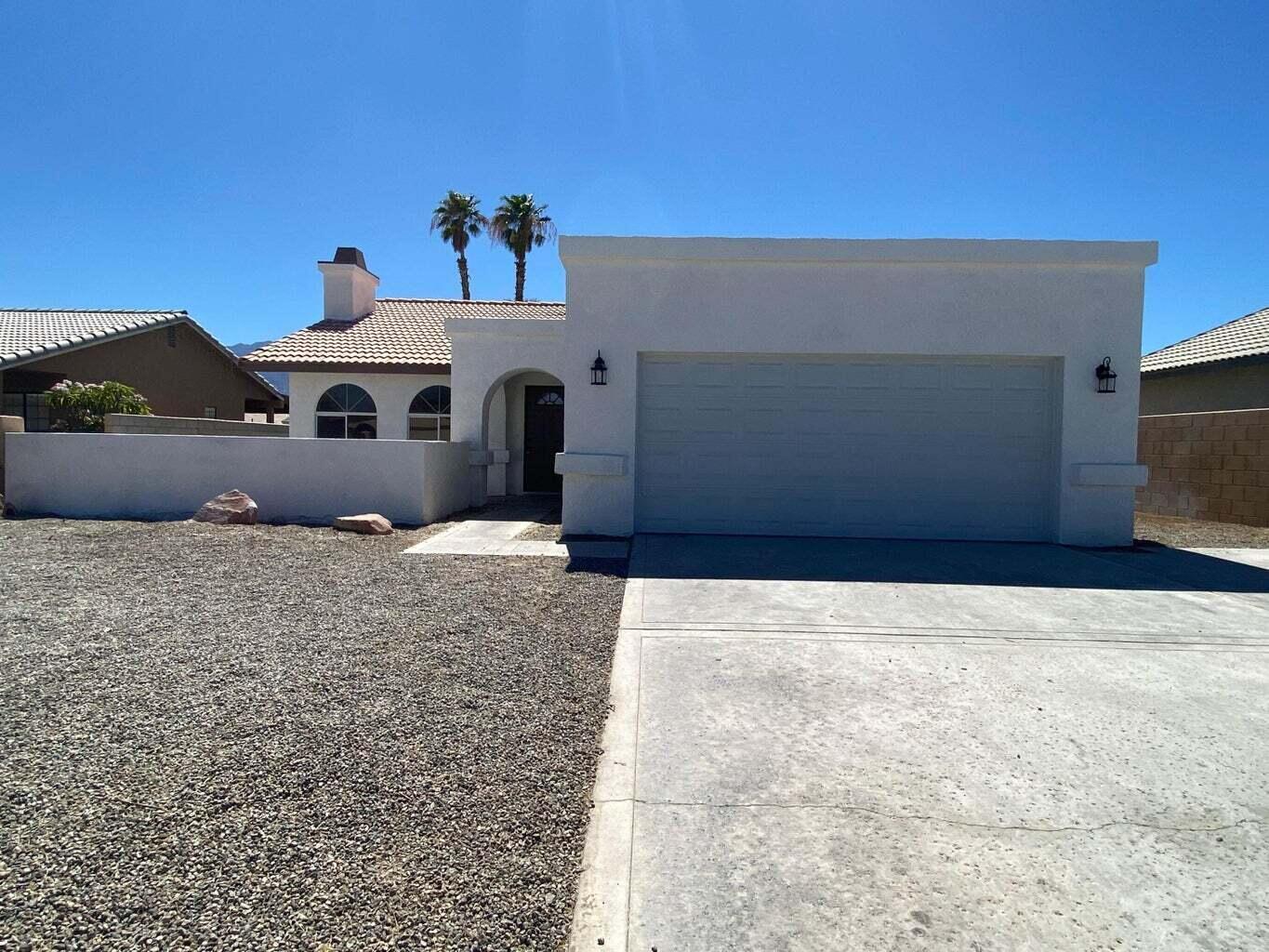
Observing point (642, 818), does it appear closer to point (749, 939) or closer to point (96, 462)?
point (749, 939)

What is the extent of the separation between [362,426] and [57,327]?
1295 cm

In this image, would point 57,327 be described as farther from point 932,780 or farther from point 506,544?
point 932,780

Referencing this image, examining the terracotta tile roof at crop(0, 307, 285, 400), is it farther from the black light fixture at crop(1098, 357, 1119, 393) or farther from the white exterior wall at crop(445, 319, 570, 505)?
the black light fixture at crop(1098, 357, 1119, 393)

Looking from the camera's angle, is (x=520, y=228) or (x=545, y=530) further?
(x=520, y=228)

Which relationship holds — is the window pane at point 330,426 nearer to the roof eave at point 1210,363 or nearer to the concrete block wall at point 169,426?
the concrete block wall at point 169,426

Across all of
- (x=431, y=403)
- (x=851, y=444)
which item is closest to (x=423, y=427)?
(x=431, y=403)

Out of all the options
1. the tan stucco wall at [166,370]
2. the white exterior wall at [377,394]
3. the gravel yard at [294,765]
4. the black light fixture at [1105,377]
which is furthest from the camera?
the tan stucco wall at [166,370]

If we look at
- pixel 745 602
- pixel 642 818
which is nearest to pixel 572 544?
pixel 745 602

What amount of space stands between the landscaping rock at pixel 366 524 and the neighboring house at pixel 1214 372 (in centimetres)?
1718

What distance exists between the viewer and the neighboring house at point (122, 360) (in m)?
20.1

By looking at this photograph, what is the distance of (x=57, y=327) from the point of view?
22.0 meters

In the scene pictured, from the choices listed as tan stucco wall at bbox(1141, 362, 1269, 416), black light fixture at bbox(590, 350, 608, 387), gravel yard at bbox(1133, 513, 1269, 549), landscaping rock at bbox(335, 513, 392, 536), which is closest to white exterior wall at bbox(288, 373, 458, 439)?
landscaping rock at bbox(335, 513, 392, 536)

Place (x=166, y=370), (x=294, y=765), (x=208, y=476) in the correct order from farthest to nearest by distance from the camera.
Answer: (x=166, y=370), (x=208, y=476), (x=294, y=765)

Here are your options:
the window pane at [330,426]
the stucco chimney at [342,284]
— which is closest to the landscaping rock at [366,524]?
the window pane at [330,426]
